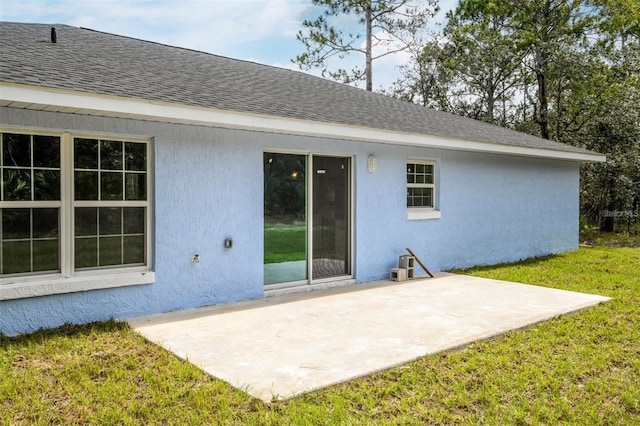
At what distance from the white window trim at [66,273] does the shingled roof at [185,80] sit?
2.17 feet

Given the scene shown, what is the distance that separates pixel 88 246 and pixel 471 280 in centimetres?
623

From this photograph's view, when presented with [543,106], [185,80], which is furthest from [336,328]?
[543,106]

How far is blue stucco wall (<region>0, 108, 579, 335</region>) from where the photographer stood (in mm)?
5730

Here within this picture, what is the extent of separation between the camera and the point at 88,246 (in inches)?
229

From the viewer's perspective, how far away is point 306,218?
7895 millimetres

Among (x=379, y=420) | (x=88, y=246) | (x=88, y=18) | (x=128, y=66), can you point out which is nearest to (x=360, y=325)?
(x=379, y=420)

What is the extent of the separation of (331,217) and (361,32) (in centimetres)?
1730

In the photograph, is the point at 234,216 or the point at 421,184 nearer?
the point at 234,216

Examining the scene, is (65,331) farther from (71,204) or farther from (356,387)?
(356,387)

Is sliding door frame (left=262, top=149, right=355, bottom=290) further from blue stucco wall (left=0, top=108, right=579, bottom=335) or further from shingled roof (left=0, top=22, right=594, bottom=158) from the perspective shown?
shingled roof (left=0, top=22, right=594, bottom=158)

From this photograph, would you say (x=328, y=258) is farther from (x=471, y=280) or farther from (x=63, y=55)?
(x=63, y=55)

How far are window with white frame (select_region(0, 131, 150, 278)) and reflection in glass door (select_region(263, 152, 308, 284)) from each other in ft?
6.05

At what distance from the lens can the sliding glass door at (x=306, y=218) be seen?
24.7 feet

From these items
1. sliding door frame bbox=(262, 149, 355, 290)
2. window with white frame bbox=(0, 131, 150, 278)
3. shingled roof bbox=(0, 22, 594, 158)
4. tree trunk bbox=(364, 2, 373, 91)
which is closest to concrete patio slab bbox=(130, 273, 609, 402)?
sliding door frame bbox=(262, 149, 355, 290)
